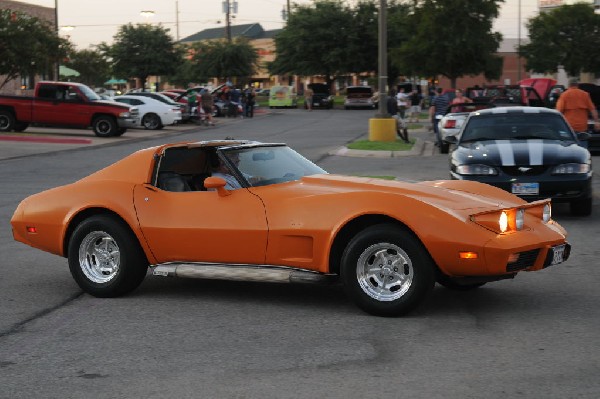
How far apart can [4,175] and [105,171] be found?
45.3 feet

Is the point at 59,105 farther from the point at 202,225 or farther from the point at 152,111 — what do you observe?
the point at 202,225

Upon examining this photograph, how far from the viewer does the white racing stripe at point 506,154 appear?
12.6 m

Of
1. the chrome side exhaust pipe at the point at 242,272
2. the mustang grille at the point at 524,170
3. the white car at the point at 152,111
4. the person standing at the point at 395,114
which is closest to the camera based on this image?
the chrome side exhaust pipe at the point at 242,272

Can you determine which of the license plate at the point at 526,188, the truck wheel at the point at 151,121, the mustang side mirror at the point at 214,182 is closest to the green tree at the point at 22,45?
the truck wheel at the point at 151,121

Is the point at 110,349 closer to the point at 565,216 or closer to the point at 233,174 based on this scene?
the point at 233,174

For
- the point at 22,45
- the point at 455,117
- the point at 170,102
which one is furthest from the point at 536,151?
the point at 170,102

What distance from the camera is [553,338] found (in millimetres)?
6496

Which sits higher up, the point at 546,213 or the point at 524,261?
the point at 546,213

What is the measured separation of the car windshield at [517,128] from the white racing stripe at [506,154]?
18.8 inches

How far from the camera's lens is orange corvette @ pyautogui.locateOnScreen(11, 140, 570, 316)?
7.02m

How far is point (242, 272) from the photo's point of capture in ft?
25.0

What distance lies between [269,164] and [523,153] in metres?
5.68

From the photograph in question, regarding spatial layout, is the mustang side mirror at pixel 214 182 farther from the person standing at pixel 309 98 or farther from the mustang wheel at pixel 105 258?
the person standing at pixel 309 98

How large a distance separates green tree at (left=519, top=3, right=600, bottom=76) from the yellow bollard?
145ft
